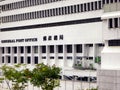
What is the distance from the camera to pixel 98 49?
77750mm

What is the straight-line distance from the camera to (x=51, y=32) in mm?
87375

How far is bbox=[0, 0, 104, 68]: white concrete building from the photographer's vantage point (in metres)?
77.5

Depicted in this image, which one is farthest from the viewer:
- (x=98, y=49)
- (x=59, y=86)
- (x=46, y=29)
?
(x=46, y=29)

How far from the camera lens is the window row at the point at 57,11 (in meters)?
76.8

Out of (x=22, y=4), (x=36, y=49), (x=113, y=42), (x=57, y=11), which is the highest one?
(x=22, y=4)

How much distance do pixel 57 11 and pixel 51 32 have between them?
427 cm

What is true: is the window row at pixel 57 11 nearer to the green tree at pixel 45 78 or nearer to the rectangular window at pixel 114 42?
the green tree at pixel 45 78

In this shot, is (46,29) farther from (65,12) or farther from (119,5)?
(119,5)

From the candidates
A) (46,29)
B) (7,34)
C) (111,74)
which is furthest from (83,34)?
(111,74)

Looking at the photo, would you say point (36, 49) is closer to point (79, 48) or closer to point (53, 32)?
point (53, 32)

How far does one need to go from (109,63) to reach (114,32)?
323cm

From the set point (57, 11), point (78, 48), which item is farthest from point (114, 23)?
point (57, 11)

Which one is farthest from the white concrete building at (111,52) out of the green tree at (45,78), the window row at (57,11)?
the window row at (57,11)

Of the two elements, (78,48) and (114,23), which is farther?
(78,48)
